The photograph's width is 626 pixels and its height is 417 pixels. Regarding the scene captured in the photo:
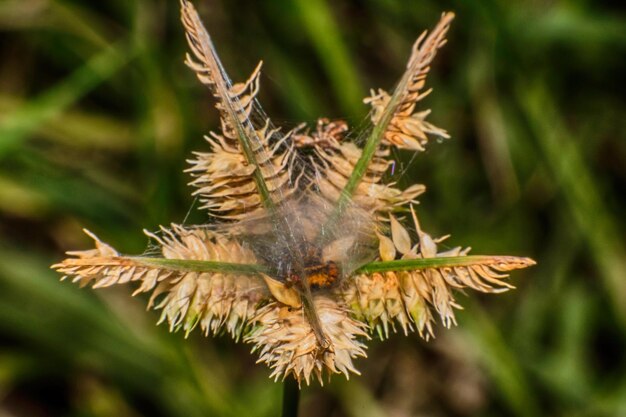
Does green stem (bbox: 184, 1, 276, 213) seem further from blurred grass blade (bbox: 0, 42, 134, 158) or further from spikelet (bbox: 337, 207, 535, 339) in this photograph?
blurred grass blade (bbox: 0, 42, 134, 158)

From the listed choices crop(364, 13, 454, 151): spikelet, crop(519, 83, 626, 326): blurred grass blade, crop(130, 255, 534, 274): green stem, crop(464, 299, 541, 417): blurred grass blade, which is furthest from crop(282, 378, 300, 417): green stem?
crop(519, 83, 626, 326): blurred grass blade

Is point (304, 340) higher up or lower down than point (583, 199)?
lower down

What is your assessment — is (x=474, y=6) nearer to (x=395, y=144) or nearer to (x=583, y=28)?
(x=583, y=28)

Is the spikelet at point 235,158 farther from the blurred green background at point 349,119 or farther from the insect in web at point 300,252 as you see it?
the blurred green background at point 349,119

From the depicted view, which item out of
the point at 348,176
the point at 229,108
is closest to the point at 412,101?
the point at 348,176

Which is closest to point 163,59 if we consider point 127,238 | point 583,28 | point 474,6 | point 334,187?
point 127,238

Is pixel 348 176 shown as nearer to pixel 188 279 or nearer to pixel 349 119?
pixel 188 279
